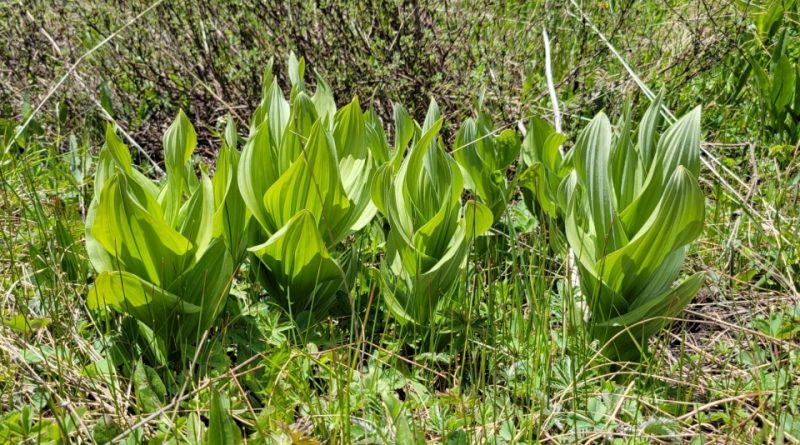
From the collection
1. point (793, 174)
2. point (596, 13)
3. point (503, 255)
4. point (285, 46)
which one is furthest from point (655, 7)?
point (503, 255)

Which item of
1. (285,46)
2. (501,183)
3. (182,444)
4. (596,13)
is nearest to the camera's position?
(182,444)

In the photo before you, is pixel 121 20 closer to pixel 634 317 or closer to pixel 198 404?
pixel 198 404

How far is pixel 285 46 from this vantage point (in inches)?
123

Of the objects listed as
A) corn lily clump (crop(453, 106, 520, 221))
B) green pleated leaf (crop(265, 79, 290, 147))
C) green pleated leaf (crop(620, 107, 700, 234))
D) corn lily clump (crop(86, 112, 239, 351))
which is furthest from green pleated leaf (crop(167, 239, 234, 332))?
green pleated leaf (crop(620, 107, 700, 234))

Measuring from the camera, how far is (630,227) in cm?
164

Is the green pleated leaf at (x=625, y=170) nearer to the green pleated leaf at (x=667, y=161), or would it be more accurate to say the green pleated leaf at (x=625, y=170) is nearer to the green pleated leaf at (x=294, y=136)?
the green pleated leaf at (x=667, y=161)

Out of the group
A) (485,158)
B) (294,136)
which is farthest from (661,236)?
(294,136)

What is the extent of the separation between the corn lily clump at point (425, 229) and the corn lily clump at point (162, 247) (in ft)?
1.18

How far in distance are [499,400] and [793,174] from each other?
1550 millimetres

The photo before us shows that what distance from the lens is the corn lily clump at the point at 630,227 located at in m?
1.56

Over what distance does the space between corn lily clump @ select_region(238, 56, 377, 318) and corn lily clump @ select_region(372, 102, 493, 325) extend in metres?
0.11

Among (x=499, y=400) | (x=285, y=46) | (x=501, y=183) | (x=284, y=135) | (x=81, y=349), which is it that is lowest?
(x=499, y=400)

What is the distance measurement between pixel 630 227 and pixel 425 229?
0.43 meters

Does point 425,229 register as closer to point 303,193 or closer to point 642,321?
point 303,193
